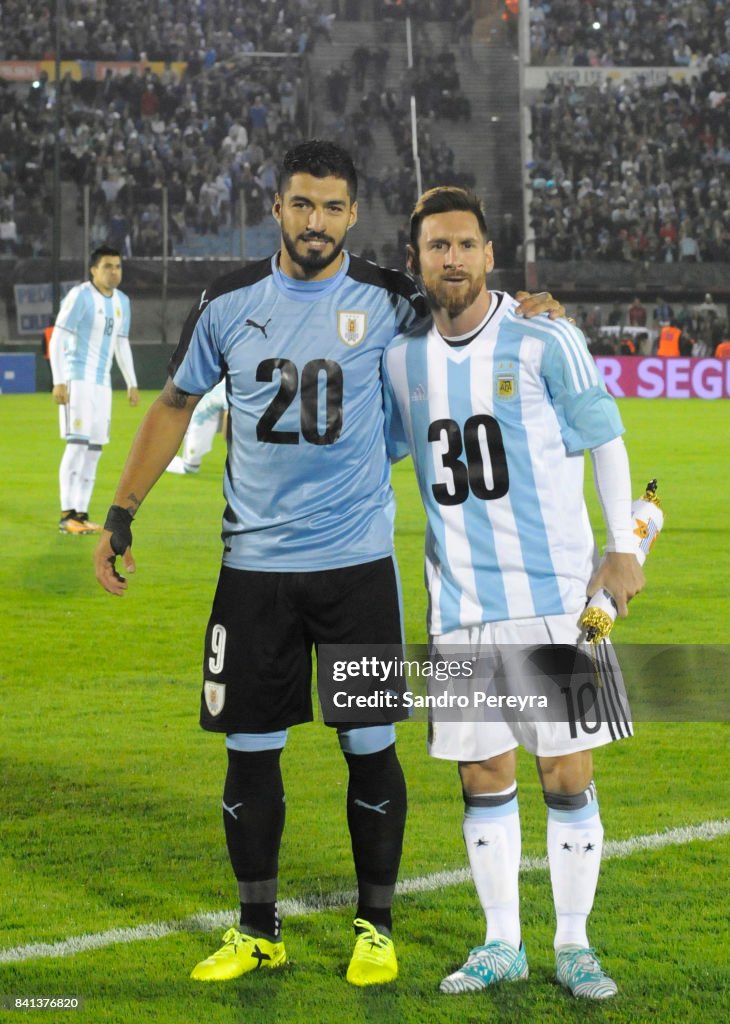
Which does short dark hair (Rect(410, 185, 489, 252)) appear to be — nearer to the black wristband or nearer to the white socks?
the black wristband

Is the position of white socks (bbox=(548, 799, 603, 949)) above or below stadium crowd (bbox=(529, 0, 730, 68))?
below

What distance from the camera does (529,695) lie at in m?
3.56

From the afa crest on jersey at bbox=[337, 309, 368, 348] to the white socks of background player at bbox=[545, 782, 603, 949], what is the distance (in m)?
1.23

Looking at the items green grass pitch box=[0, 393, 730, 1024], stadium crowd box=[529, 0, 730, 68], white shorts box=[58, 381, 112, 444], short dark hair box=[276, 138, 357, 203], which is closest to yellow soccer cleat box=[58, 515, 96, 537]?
white shorts box=[58, 381, 112, 444]

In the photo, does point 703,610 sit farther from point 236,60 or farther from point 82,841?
point 236,60

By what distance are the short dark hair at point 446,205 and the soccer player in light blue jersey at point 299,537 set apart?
21 cm

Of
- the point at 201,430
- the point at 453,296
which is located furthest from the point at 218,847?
the point at 201,430

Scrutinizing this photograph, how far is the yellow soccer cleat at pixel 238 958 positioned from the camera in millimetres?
3705

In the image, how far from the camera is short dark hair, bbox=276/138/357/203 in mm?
3764

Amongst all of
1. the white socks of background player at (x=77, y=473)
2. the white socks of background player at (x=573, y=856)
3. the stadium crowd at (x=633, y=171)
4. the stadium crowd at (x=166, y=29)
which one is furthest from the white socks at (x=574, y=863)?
the stadium crowd at (x=166, y=29)

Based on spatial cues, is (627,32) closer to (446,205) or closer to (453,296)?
(446,205)

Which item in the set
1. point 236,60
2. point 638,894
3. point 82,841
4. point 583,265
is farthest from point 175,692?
point 236,60

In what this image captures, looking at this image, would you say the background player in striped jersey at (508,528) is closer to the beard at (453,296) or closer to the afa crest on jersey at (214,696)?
the beard at (453,296)

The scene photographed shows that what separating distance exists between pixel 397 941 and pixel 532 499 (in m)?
1.25
